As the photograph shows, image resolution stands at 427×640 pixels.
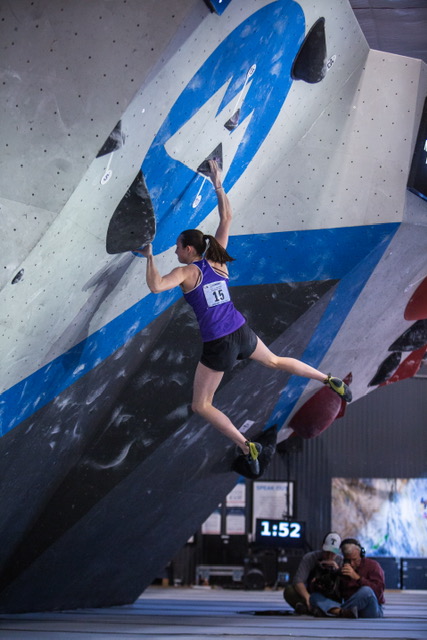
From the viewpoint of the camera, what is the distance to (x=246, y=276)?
210 inches

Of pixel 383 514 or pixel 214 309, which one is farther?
pixel 383 514

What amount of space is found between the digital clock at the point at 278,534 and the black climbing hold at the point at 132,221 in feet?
31.8

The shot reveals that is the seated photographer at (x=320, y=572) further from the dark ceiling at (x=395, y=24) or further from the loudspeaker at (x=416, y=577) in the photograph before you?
the loudspeaker at (x=416, y=577)

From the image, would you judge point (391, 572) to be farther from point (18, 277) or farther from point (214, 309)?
point (18, 277)

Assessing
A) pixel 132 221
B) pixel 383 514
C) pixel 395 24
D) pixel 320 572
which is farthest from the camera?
pixel 383 514

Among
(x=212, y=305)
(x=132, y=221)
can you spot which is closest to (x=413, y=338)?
(x=212, y=305)

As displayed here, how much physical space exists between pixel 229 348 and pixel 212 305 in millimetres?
253

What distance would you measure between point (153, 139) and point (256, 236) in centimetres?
151

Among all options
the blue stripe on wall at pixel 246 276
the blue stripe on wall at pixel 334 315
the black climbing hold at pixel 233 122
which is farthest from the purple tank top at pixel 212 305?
the blue stripe on wall at pixel 334 315

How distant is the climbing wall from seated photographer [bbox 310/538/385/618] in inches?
48.8

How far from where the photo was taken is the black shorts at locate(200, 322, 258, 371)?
439 centimetres

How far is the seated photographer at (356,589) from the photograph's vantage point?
673 centimetres

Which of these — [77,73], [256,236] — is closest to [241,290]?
[256,236]

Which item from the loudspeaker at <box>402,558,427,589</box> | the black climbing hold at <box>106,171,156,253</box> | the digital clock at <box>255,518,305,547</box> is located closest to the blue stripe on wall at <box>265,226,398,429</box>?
the black climbing hold at <box>106,171,156,253</box>
